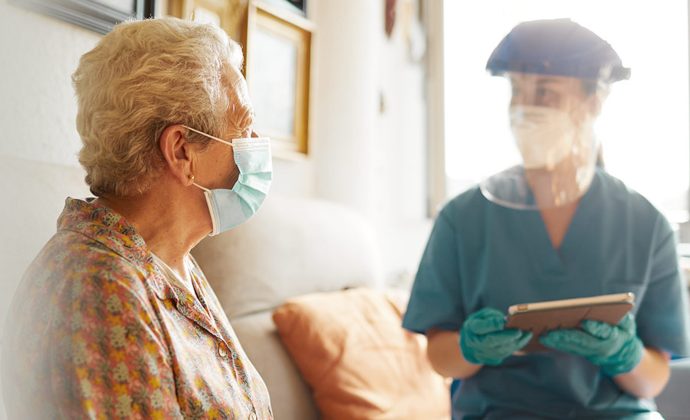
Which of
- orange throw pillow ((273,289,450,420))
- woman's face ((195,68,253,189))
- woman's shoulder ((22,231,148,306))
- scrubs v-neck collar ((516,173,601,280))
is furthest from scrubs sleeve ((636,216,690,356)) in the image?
woman's shoulder ((22,231,148,306))

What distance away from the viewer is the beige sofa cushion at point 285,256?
1.41 meters

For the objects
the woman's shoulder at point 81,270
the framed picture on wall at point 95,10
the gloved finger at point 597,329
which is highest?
the framed picture on wall at point 95,10

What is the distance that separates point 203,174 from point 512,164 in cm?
64

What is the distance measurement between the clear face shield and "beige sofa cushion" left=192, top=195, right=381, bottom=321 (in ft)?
1.70

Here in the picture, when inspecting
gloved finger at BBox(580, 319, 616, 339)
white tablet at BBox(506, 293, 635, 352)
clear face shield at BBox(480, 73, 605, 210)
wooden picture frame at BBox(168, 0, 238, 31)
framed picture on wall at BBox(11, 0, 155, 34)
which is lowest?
gloved finger at BBox(580, 319, 616, 339)

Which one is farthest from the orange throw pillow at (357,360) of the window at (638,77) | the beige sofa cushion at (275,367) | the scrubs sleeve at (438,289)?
the window at (638,77)

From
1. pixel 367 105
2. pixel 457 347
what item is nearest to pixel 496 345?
pixel 457 347

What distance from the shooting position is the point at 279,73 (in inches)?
75.7

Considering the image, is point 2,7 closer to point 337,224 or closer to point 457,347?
point 457,347

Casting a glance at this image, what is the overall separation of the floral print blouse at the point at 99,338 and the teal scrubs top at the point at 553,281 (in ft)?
1.98

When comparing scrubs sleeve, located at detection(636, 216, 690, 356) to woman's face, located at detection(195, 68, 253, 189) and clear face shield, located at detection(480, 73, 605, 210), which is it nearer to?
clear face shield, located at detection(480, 73, 605, 210)

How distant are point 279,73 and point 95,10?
0.80m

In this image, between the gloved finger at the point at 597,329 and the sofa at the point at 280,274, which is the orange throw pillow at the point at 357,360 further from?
the gloved finger at the point at 597,329

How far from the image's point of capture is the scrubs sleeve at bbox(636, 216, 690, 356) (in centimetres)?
125
